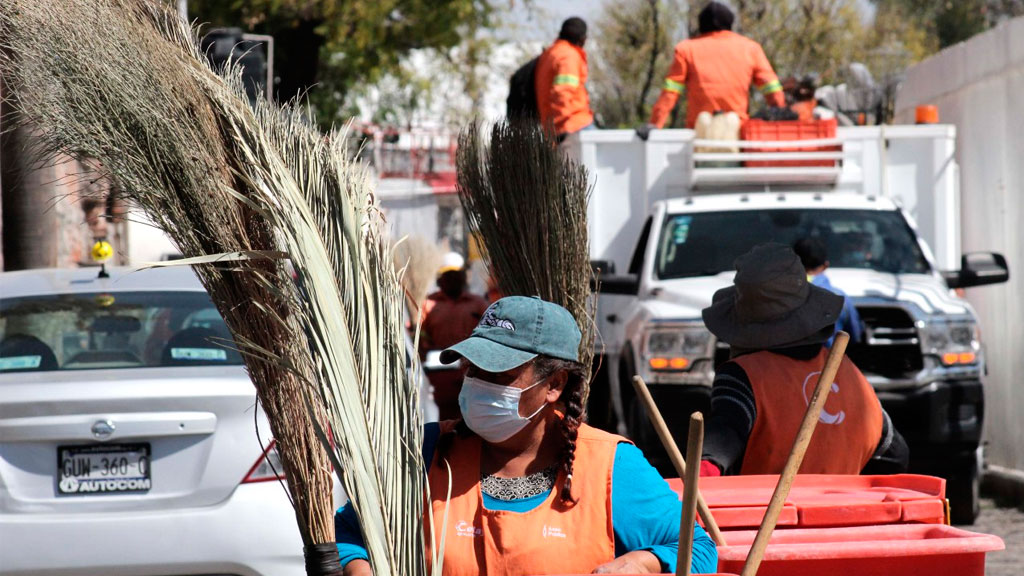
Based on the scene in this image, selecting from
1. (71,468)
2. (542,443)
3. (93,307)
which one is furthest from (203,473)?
(542,443)

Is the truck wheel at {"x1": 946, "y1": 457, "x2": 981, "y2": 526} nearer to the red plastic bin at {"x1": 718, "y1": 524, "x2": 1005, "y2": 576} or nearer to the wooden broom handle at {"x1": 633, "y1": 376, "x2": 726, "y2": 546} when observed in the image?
the red plastic bin at {"x1": 718, "y1": 524, "x2": 1005, "y2": 576}

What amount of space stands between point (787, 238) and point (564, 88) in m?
2.42

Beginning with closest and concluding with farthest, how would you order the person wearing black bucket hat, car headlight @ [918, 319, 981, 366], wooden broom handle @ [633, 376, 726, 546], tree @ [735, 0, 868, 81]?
wooden broom handle @ [633, 376, 726, 546] → the person wearing black bucket hat → car headlight @ [918, 319, 981, 366] → tree @ [735, 0, 868, 81]

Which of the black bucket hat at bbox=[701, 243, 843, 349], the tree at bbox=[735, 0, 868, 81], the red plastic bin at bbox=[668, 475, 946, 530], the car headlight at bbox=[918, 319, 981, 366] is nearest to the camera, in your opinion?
the red plastic bin at bbox=[668, 475, 946, 530]

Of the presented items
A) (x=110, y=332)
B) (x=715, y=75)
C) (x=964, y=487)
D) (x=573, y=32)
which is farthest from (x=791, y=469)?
(x=573, y=32)

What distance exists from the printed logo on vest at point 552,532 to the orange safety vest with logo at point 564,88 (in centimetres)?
762

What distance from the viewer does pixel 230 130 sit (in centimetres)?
304

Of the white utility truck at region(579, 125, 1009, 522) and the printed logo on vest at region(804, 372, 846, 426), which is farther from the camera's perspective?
the white utility truck at region(579, 125, 1009, 522)

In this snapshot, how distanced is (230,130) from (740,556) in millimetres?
1432

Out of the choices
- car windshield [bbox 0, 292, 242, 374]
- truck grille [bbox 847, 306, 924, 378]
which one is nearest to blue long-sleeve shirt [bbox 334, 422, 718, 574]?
car windshield [bbox 0, 292, 242, 374]

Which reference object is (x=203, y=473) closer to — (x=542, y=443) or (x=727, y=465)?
(x=727, y=465)

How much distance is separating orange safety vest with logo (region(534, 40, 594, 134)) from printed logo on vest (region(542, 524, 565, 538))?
762 cm

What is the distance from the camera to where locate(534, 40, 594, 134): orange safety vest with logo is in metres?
10.4

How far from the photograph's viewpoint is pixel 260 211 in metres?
2.84
